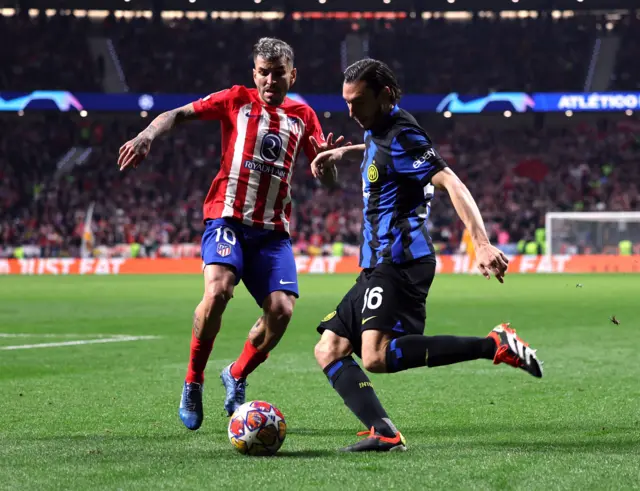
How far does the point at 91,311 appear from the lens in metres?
17.2

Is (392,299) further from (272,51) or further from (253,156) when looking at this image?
(272,51)

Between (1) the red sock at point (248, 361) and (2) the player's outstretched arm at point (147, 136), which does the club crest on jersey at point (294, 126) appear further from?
(1) the red sock at point (248, 361)

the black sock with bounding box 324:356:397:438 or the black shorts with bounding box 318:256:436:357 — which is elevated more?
the black shorts with bounding box 318:256:436:357

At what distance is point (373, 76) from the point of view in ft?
17.1

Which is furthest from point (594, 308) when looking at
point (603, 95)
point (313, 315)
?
point (603, 95)

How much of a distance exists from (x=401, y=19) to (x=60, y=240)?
18242 millimetres

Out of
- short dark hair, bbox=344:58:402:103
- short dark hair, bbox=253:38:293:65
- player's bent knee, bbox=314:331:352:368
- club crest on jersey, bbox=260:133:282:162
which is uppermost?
short dark hair, bbox=253:38:293:65

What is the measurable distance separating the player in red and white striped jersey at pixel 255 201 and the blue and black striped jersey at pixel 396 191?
2.87ft

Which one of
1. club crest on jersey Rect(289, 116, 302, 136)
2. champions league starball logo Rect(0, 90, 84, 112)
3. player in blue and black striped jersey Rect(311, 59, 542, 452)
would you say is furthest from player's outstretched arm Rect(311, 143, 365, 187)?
champions league starball logo Rect(0, 90, 84, 112)

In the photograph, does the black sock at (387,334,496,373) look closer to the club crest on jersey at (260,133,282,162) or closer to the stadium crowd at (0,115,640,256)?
the club crest on jersey at (260,133,282,162)

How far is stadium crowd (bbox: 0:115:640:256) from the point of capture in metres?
39.5

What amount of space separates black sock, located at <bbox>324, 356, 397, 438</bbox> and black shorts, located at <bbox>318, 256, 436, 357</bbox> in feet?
0.65

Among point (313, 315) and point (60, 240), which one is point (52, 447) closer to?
point (313, 315)

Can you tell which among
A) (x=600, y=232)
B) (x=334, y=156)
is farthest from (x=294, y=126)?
(x=600, y=232)
